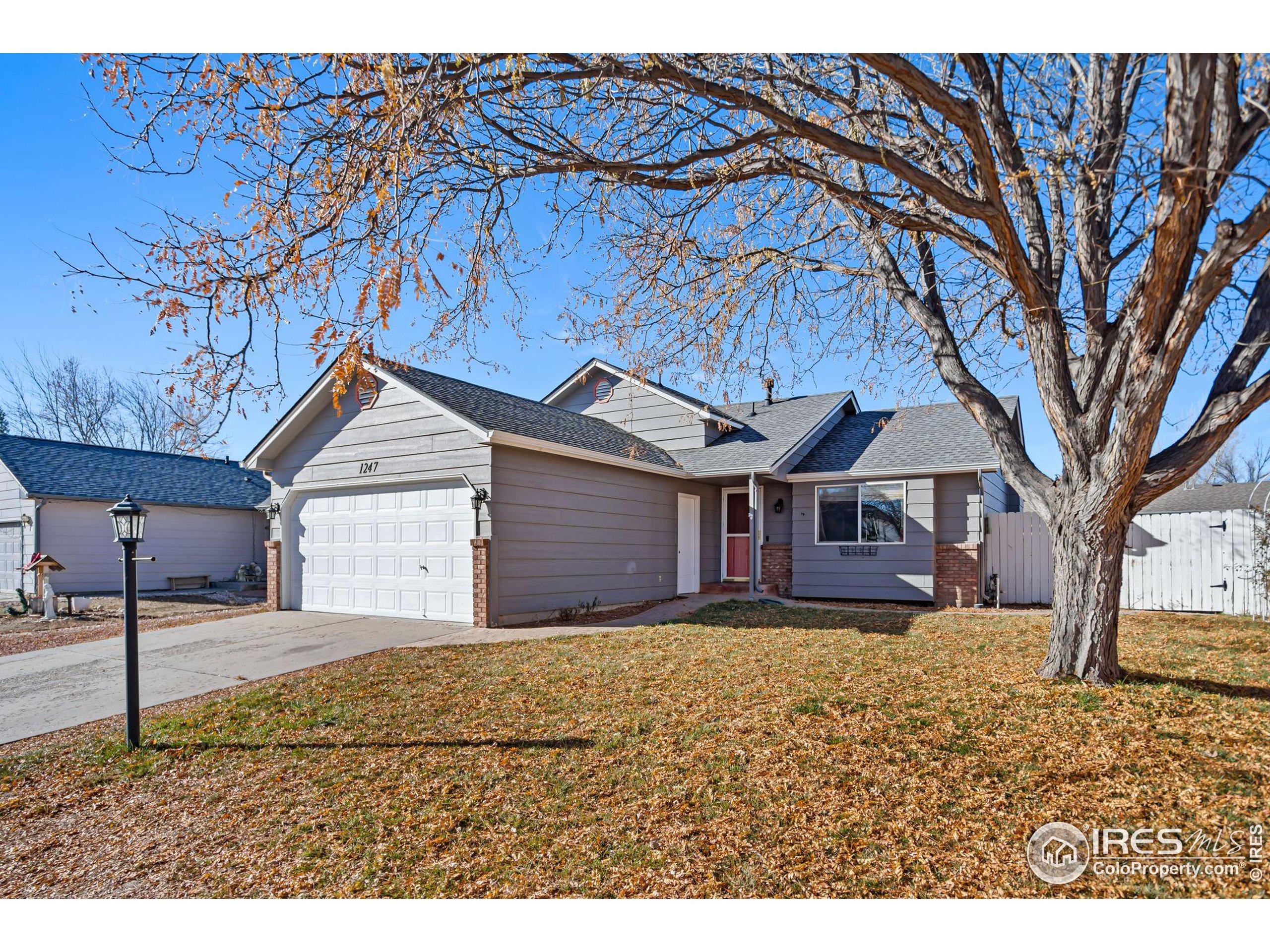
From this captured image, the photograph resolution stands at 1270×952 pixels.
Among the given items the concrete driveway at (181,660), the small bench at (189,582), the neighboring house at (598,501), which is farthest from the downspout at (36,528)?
the concrete driveway at (181,660)

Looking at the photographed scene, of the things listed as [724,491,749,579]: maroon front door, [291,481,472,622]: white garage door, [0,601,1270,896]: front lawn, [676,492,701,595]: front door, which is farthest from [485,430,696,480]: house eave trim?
[0,601,1270,896]: front lawn

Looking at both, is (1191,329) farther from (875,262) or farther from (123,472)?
(123,472)

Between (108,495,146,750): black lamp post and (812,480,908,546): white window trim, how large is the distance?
1118 cm

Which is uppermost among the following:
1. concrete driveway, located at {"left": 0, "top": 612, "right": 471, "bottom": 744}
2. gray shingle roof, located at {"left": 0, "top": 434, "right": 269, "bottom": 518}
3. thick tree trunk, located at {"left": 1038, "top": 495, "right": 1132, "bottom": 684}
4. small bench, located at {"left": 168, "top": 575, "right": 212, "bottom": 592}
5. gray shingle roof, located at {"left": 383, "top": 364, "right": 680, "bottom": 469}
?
gray shingle roof, located at {"left": 383, "top": 364, "right": 680, "bottom": 469}

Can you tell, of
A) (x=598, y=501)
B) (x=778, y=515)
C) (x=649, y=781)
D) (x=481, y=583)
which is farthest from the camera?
(x=778, y=515)

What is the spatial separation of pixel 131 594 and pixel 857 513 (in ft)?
37.9

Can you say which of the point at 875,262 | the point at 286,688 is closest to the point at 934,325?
the point at 875,262

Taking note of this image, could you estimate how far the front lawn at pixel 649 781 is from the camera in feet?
9.84

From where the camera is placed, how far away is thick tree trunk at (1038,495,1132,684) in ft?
16.5

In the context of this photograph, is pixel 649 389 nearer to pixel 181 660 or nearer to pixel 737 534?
pixel 737 534

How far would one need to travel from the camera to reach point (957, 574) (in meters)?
11.9

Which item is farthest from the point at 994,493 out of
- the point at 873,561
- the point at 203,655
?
the point at 203,655
